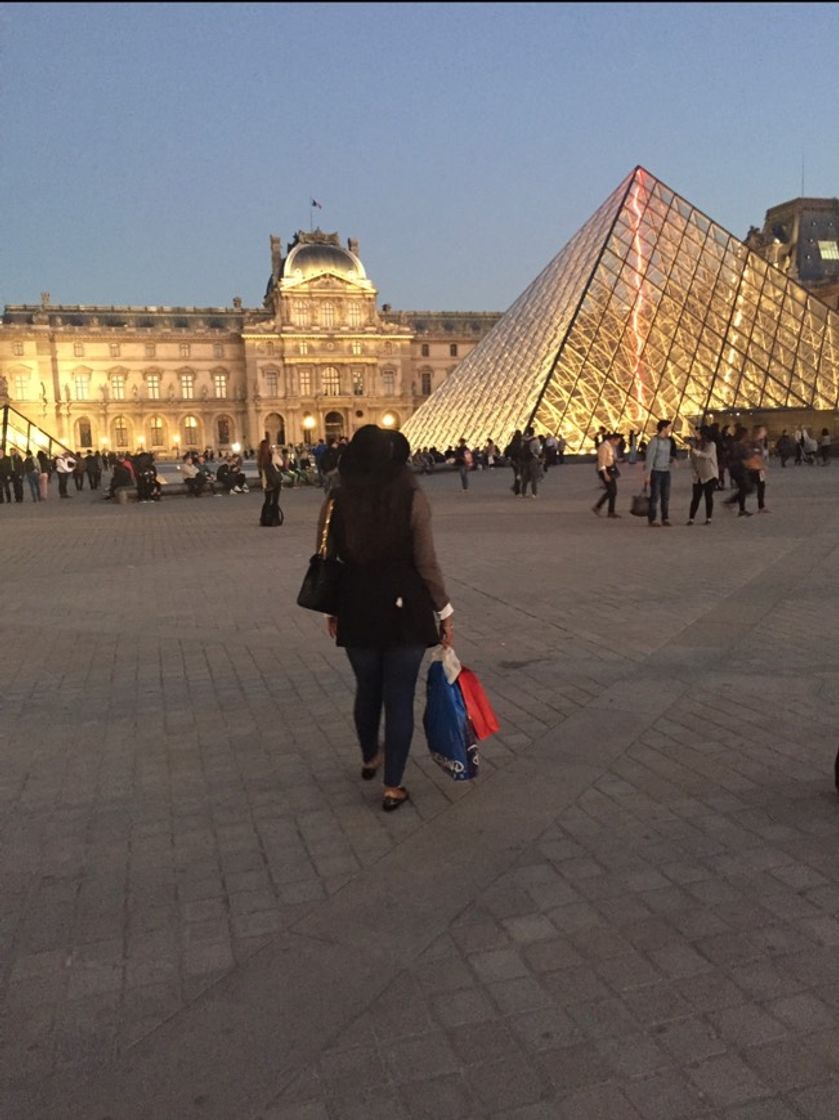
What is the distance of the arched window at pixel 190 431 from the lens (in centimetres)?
7931

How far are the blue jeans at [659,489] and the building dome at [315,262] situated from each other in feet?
232

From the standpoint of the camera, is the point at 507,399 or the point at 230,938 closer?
the point at 230,938

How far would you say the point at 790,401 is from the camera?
1123 inches

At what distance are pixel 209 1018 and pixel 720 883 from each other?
1.54 meters

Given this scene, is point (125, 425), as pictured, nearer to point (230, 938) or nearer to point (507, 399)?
point (507, 399)

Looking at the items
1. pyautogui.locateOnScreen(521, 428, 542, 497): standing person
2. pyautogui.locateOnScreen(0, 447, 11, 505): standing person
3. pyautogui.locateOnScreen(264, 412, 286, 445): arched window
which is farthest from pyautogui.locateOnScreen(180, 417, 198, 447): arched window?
pyautogui.locateOnScreen(521, 428, 542, 497): standing person

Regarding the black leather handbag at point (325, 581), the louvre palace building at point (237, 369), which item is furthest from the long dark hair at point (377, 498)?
the louvre palace building at point (237, 369)

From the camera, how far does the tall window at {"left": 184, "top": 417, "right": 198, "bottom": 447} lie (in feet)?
260

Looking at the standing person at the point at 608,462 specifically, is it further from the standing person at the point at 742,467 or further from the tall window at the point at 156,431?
the tall window at the point at 156,431

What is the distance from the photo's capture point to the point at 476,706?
10.6 ft

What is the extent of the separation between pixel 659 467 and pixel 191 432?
239ft

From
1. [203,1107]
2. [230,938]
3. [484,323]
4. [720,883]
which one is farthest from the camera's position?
[484,323]

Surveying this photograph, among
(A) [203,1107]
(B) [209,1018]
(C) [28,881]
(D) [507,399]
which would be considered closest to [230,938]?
(B) [209,1018]

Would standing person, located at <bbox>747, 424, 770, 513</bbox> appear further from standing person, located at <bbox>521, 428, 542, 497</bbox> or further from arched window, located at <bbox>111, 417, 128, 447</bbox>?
arched window, located at <bbox>111, 417, 128, 447</bbox>
